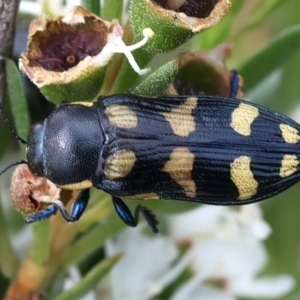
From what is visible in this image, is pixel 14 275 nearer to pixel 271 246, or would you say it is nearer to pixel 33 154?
pixel 33 154

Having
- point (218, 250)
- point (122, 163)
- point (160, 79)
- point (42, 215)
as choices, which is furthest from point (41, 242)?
point (218, 250)

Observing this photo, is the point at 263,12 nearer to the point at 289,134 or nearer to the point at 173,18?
the point at 289,134

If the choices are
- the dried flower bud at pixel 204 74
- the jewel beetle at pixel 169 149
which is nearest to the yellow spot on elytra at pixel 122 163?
the jewel beetle at pixel 169 149

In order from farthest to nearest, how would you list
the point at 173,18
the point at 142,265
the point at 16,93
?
the point at 142,265 → the point at 16,93 → the point at 173,18

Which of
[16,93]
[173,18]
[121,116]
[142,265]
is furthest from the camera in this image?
[142,265]

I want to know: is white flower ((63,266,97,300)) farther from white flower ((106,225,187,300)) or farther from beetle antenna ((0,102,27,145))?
beetle antenna ((0,102,27,145))

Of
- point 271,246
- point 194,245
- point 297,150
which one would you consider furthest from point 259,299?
point 297,150

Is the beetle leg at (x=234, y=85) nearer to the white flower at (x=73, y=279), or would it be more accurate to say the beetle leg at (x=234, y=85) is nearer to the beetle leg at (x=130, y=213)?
the beetle leg at (x=130, y=213)
